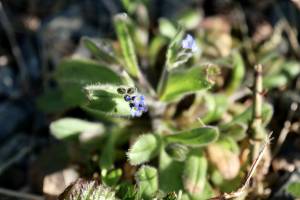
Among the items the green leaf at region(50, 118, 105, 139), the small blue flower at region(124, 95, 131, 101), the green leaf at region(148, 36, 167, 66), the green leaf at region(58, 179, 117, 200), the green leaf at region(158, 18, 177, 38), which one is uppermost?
the small blue flower at region(124, 95, 131, 101)

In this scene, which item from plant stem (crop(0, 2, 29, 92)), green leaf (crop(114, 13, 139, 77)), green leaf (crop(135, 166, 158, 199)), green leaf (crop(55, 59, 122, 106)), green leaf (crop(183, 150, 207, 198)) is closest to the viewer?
green leaf (crop(135, 166, 158, 199))

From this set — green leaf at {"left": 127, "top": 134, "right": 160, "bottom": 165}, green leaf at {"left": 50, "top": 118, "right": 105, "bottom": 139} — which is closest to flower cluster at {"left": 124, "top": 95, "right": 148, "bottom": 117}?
green leaf at {"left": 127, "top": 134, "right": 160, "bottom": 165}

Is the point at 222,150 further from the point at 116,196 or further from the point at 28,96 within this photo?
the point at 28,96

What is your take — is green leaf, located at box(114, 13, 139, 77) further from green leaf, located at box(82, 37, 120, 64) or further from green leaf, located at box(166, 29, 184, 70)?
green leaf, located at box(166, 29, 184, 70)

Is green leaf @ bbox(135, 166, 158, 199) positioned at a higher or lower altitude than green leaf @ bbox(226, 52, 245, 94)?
lower

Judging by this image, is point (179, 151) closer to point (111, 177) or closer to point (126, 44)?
point (111, 177)

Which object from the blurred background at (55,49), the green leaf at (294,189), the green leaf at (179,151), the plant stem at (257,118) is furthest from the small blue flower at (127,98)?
the green leaf at (294,189)

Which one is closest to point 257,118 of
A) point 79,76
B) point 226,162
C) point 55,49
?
point 226,162
